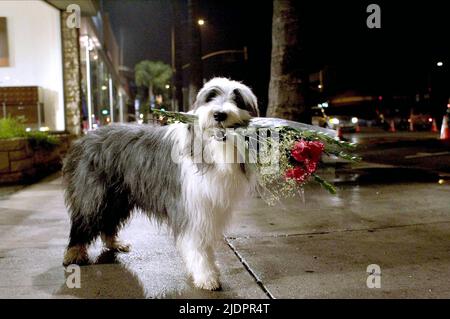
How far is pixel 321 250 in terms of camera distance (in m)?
4.68

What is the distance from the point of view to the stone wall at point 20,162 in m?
9.30

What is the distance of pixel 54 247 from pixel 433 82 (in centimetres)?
4662

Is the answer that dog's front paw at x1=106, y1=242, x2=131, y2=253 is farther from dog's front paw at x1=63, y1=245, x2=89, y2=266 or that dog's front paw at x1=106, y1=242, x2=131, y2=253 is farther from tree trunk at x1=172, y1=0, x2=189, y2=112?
tree trunk at x1=172, y1=0, x2=189, y2=112

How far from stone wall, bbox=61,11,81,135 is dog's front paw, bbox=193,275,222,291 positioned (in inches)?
455

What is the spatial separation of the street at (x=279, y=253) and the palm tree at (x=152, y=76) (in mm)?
70777

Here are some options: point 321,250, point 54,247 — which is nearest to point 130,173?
point 54,247

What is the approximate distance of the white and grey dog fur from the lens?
356 cm

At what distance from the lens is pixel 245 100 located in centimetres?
363

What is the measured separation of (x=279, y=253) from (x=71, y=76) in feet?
36.9

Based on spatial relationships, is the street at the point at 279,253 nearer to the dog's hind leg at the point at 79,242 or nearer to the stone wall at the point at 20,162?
the dog's hind leg at the point at 79,242

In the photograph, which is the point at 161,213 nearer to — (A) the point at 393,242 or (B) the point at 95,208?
(B) the point at 95,208

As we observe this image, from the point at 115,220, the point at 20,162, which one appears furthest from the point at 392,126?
the point at 115,220

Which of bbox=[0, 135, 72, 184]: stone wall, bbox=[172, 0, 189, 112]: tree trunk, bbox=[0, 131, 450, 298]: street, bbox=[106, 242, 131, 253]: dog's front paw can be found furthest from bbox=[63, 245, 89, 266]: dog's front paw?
bbox=[172, 0, 189, 112]: tree trunk
